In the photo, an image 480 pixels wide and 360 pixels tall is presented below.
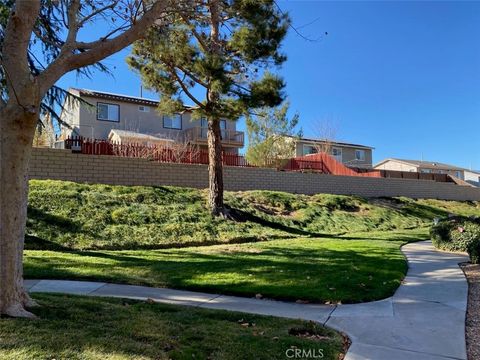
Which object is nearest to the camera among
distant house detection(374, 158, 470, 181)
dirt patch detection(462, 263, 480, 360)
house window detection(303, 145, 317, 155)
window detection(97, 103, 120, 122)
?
dirt patch detection(462, 263, 480, 360)

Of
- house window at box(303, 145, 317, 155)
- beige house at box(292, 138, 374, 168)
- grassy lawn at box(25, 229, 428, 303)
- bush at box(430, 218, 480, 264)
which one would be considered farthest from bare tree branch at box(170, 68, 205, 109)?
house window at box(303, 145, 317, 155)

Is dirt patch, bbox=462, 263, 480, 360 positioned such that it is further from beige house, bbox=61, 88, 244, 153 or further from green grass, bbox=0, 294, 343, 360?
beige house, bbox=61, 88, 244, 153

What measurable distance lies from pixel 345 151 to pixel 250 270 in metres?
42.7

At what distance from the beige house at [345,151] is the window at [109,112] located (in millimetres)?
19159

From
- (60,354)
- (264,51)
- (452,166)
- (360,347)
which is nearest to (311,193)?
(264,51)

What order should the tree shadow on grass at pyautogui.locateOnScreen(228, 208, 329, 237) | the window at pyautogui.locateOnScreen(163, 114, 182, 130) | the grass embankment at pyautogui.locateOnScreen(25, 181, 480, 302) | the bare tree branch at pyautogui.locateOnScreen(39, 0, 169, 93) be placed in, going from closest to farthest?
the bare tree branch at pyautogui.locateOnScreen(39, 0, 169, 93)
the grass embankment at pyautogui.locateOnScreen(25, 181, 480, 302)
the tree shadow on grass at pyautogui.locateOnScreen(228, 208, 329, 237)
the window at pyautogui.locateOnScreen(163, 114, 182, 130)

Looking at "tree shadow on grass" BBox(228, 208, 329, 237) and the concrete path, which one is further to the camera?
"tree shadow on grass" BBox(228, 208, 329, 237)

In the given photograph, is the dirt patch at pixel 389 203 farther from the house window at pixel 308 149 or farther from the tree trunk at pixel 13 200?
the tree trunk at pixel 13 200

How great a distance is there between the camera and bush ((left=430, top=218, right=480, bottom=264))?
11.5 metres

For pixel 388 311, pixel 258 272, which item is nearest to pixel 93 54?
pixel 258 272

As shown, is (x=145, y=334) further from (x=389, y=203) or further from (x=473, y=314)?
(x=389, y=203)

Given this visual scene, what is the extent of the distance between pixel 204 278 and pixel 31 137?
4.24m

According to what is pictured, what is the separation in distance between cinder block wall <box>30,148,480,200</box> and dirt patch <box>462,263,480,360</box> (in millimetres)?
11953

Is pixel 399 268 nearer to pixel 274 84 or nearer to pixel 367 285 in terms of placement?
pixel 367 285
